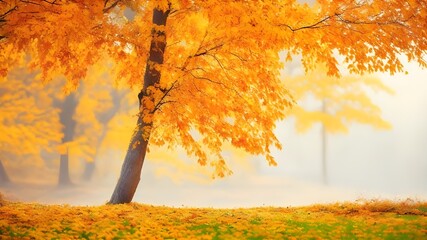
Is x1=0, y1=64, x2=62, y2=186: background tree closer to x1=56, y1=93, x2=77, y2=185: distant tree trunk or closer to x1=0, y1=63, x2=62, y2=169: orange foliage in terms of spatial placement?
x1=0, y1=63, x2=62, y2=169: orange foliage

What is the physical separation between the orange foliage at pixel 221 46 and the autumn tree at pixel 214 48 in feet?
0.07

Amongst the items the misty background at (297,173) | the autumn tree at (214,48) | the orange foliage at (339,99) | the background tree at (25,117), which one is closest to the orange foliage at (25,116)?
the background tree at (25,117)

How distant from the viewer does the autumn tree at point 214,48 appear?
6.71 m

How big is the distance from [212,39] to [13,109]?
11812 mm

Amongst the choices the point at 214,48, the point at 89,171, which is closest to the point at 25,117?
the point at 89,171

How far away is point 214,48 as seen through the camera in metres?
8.27

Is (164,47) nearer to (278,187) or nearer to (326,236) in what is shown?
(326,236)

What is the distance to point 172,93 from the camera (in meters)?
8.46

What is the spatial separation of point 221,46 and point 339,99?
42.3 ft

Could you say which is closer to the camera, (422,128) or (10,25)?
(10,25)

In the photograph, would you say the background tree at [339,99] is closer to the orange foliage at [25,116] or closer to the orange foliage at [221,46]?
the orange foliage at [221,46]

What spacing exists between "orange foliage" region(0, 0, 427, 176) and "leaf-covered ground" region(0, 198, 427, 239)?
4.49 ft

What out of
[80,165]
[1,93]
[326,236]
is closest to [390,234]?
[326,236]

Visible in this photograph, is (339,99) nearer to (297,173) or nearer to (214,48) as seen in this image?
(214,48)
